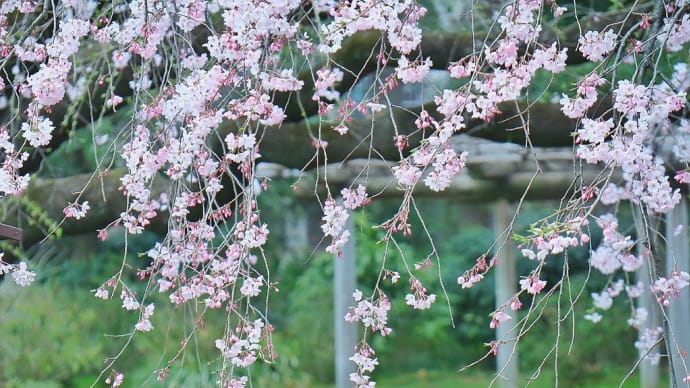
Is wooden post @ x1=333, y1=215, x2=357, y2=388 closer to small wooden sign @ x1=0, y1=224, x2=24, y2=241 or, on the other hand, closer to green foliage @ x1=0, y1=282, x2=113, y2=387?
green foliage @ x1=0, y1=282, x2=113, y2=387

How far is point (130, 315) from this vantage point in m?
8.86

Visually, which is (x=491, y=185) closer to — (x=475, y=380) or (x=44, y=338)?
(x=475, y=380)

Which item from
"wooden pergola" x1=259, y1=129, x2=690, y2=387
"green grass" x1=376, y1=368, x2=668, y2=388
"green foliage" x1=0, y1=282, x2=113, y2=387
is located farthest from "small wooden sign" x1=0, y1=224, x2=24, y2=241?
"green grass" x1=376, y1=368, x2=668, y2=388

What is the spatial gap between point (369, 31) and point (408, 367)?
674cm

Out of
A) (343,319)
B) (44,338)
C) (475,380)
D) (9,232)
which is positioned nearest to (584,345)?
(475,380)

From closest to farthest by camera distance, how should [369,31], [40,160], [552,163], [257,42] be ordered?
[257,42]
[369,31]
[40,160]
[552,163]

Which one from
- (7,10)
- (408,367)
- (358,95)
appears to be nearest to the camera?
(7,10)

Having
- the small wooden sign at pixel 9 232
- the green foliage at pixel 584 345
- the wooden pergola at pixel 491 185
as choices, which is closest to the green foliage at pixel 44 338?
the wooden pergola at pixel 491 185

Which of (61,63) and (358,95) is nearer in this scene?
(61,63)

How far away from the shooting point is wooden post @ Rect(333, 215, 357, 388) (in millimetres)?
6000

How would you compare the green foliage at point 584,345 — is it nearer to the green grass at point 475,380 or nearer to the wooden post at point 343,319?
the green grass at point 475,380

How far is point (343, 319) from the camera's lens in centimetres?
613

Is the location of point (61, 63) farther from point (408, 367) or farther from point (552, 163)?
point (408, 367)

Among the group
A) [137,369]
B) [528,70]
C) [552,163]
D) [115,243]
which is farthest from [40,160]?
[115,243]
